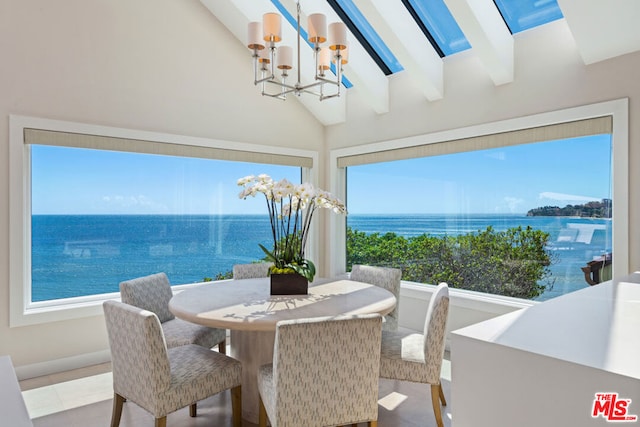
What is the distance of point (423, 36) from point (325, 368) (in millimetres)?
3253

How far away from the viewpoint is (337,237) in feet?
17.7

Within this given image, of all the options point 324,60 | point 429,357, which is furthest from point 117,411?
point 324,60

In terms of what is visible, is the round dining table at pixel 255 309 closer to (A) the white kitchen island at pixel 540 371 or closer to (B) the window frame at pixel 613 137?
(A) the white kitchen island at pixel 540 371

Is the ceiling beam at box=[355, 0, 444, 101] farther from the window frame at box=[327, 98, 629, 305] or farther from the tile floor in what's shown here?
the tile floor

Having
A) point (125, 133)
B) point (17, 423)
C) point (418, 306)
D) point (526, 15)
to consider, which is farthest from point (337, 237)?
point (17, 423)

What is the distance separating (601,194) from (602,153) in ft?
1.01

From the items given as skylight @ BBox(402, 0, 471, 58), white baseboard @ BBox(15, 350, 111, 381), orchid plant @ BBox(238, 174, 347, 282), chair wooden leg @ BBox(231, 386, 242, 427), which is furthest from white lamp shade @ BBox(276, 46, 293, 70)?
white baseboard @ BBox(15, 350, 111, 381)

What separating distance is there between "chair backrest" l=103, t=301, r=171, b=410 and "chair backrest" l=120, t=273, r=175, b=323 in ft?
2.23

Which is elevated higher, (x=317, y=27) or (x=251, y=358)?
(x=317, y=27)

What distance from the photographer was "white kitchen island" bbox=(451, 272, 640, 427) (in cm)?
74

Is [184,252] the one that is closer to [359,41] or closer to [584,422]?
[359,41]

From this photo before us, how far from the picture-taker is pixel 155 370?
2115 mm

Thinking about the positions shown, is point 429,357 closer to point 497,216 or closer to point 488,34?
point 497,216

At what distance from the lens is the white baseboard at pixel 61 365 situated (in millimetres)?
3404
